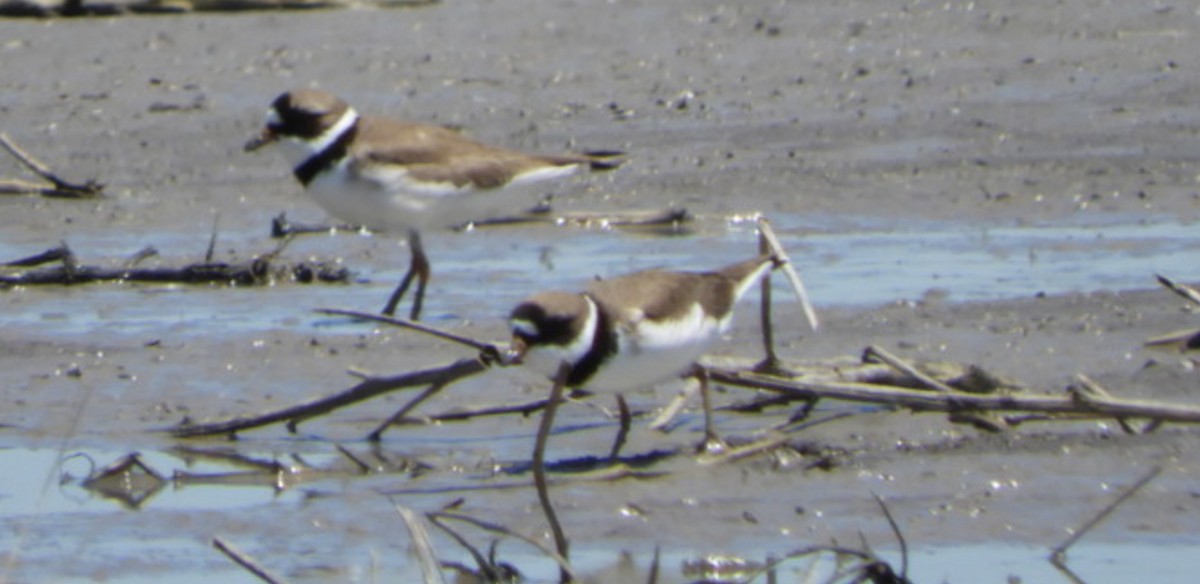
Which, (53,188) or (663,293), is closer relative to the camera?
(663,293)

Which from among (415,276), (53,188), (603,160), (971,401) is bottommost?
(53,188)

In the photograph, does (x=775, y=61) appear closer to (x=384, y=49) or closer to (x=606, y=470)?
(x=384, y=49)

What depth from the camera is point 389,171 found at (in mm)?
8758

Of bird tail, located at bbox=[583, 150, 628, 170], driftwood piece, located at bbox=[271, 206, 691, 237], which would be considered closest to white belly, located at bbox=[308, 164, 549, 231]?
bird tail, located at bbox=[583, 150, 628, 170]

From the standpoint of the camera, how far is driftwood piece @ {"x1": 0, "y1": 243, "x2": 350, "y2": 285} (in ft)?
29.3

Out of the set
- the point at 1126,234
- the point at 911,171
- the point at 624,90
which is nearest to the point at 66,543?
the point at 1126,234

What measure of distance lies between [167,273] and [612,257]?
5.22 feet

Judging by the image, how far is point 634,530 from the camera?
598 cm

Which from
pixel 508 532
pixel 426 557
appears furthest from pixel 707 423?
pixel 426 557

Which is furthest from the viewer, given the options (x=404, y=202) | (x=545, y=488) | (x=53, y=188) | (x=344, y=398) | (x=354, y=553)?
(x=53, y=188)

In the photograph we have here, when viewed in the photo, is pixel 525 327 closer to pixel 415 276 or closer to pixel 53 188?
pixel 415 276

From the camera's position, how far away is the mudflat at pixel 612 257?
6082mm

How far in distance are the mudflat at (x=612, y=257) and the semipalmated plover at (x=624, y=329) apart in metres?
0.33

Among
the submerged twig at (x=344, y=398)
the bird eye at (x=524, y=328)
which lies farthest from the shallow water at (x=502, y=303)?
the bird eye at (x=524, y=328)
